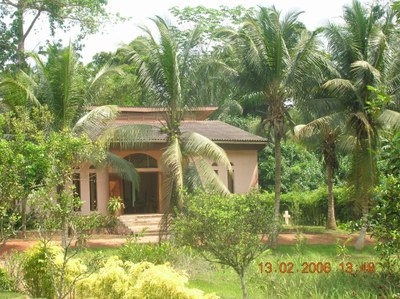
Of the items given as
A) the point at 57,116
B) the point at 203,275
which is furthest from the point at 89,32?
the point at 203,275

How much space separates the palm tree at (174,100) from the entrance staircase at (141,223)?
3.81 m

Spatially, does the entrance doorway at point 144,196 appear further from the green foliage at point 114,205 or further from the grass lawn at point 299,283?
the grass lawn at point 299,283

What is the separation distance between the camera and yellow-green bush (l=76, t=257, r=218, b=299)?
860 cm

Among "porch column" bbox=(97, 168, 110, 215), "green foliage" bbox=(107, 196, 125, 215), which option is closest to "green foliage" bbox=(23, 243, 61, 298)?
"green foliage" bbox=(107, 196, 125, 215)

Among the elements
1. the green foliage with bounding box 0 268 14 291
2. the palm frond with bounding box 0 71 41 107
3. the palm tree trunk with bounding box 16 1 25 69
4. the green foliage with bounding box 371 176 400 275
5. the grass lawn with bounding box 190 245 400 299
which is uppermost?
the palm tree trunk with bounding box 16 1 25 69

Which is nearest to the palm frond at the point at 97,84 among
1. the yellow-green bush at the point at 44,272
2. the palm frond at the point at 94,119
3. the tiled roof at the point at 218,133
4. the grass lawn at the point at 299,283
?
the palm frond at the point at 94,119

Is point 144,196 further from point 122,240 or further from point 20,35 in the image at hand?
point 20,35

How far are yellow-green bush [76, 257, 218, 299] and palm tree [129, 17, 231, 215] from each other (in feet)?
29.1

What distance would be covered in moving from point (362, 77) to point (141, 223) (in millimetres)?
9546

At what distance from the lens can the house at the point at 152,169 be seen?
24875 millimetres

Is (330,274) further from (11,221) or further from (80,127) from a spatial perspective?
(80,127)

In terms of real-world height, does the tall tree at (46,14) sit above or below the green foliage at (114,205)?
above

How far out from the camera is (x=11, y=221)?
33.0 feet
